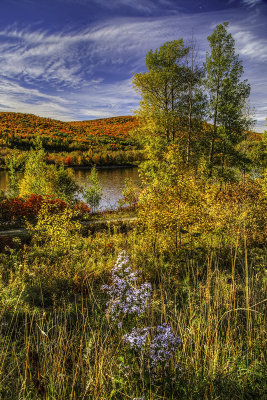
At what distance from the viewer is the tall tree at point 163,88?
53.4ft

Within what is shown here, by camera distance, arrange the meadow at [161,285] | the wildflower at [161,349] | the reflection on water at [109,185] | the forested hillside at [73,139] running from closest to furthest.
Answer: the wildflower at [161,349], the meadow at [161,285], the reflection on water at [109,185], the forested hillside at [73,139]

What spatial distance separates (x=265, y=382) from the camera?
217cm

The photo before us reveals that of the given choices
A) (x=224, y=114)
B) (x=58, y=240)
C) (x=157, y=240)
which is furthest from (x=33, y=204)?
(x=224, y=114)

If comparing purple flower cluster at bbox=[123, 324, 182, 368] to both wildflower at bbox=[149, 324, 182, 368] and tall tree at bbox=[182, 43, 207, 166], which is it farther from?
tall tree at bbox=[182, 43, 207, 166]

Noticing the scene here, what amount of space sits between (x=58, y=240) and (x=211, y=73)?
16060 mm

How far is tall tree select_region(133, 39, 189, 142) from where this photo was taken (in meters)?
16.3

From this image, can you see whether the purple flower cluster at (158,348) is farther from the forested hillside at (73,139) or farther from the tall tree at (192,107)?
the forested hillside at (73,139)

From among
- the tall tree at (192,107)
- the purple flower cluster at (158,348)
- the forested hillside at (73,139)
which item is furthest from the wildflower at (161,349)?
the forested hillside at (73,139)

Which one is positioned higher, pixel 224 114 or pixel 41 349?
pixel 224 114

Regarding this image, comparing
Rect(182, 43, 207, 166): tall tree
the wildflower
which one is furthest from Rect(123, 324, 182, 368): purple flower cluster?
Rect(182, 43, 207, 166): tall tree

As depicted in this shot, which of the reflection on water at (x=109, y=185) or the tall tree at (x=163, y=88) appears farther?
the reflection on water at (x=109, y=185)

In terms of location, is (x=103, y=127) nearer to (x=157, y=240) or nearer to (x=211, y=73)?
(x=211, y=73)

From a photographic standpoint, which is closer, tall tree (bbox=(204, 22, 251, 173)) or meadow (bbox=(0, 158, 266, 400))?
meadow (bbox=(0, 158, 266, 400))

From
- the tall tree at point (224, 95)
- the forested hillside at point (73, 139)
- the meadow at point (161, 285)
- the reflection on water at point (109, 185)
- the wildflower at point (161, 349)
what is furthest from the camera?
the forested hillside at point (73, 139)
